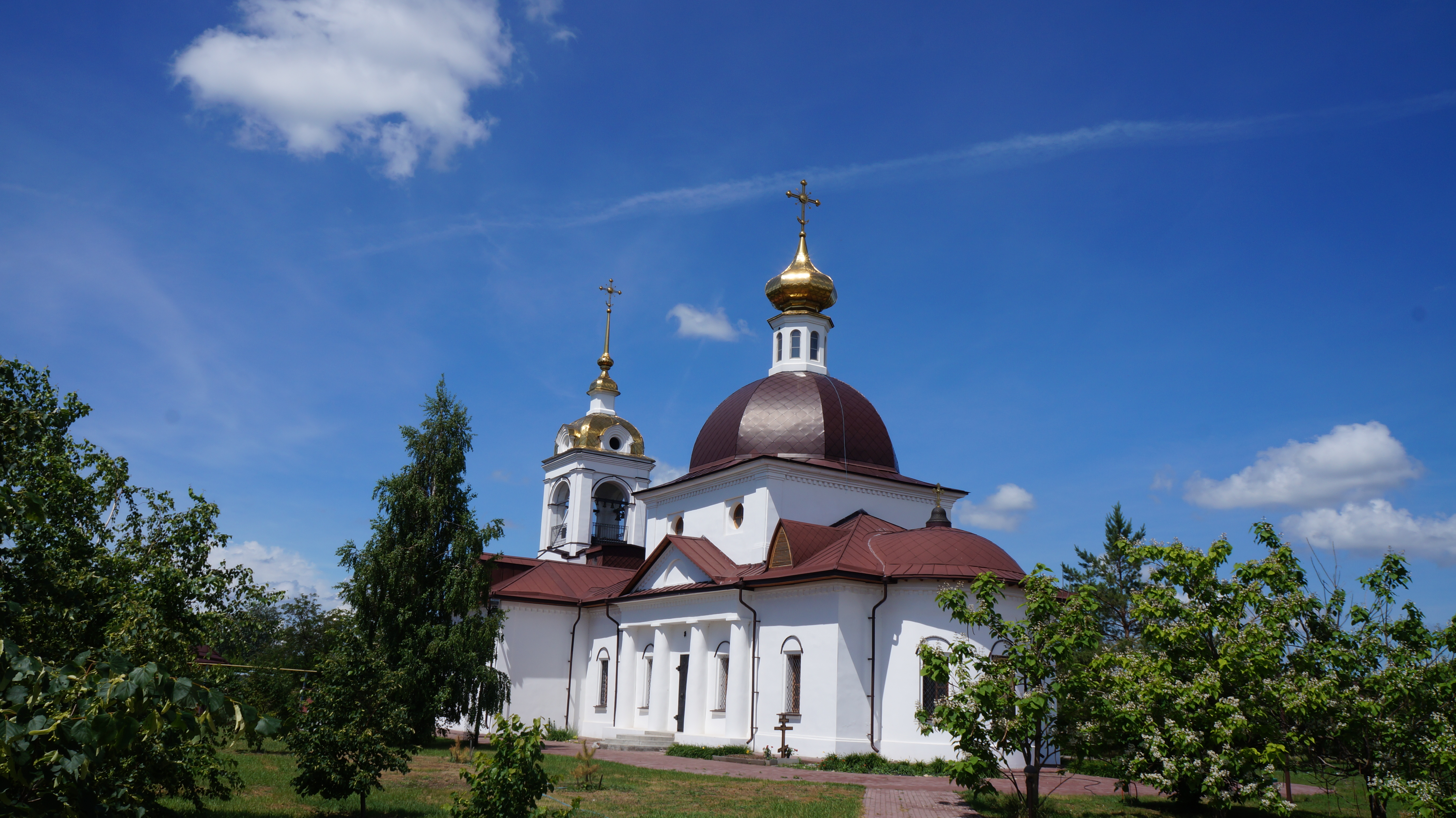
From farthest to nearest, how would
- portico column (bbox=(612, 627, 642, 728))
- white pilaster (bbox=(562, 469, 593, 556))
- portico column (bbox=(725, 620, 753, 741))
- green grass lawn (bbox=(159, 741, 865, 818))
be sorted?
white pilaster (bbox=(562, 469, 593, 556)), portico column (bbox=(612, 627, 642, 728)), portico column (bbox=(725, 620, 753, 741)), green grass lawn (bbox=(159, 741, 865, 818))

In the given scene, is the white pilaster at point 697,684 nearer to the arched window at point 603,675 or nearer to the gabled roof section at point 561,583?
the arched window at point 603,675

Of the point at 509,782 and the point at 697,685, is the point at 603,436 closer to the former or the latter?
the point at 697,685

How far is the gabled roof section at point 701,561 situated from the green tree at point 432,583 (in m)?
4.72

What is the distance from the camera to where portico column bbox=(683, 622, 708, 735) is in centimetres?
2552

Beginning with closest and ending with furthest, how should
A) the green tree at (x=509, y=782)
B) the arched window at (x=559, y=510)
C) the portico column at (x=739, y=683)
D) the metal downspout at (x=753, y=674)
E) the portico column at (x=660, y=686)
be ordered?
the green tree at (x=509, y=782) → the metal downspout at (x=753, y=674) → the portico column at (x=739, y=683) → the portico column at (x=660, y=686) → the arched window at (x=559, y=510)

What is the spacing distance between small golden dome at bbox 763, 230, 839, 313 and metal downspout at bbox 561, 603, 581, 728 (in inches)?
460

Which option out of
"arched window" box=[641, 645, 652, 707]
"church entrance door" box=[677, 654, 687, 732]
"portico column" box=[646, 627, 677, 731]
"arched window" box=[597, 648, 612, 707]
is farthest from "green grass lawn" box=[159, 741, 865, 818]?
"arched window" box=[597, 648, 612, 707]

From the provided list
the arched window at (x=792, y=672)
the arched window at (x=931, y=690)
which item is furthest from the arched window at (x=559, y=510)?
the arched window at (x=931, y=690)

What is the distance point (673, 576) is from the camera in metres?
27.5

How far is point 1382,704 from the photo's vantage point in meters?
10.4

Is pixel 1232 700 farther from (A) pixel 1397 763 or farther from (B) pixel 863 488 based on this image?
(B) pixel 863 488

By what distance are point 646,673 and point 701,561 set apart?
15.2 feet

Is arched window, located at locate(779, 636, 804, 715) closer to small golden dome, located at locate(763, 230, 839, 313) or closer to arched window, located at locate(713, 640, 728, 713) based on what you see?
arched window, located at locate(713, 640, 728, 713)

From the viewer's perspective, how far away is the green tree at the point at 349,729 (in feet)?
36.5
